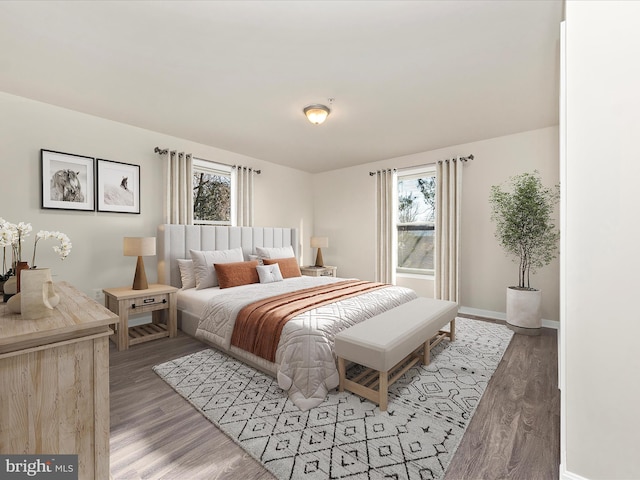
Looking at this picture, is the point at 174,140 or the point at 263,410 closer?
the point at 263,410

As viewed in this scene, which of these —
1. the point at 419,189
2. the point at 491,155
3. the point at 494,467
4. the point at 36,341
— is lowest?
the point at 494,467

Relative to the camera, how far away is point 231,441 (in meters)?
1.65

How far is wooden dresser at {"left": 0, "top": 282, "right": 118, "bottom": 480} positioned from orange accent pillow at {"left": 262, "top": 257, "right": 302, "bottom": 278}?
9.80ft

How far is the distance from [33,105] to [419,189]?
5085 mm

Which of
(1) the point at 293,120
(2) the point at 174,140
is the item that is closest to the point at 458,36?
(1) the point at 293,120

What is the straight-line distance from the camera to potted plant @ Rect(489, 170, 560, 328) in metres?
3.41

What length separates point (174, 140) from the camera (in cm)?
398

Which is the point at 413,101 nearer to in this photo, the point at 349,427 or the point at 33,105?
the point at 349,427

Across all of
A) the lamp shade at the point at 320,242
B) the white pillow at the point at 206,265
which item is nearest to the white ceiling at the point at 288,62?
the white pillow at the point at 206,265

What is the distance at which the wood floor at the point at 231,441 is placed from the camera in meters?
1.44

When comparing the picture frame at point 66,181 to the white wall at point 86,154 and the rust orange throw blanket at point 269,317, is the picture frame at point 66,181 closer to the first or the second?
the white wall at point 86,154

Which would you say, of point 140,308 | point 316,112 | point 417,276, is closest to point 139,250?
point 140,308

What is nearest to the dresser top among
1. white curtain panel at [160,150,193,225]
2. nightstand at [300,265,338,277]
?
white curtain panel at [160,150,193,225]

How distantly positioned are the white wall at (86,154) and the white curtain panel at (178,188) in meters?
0.12
